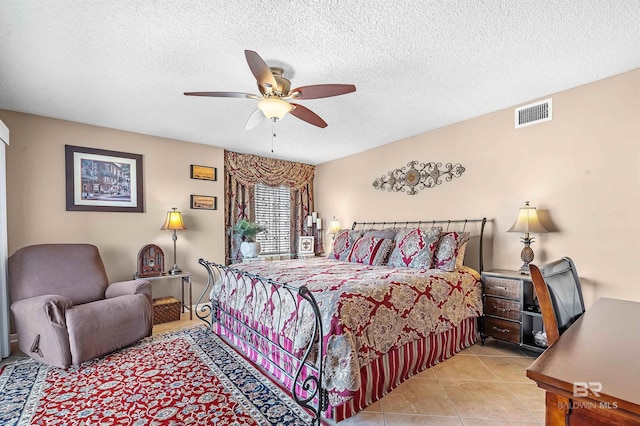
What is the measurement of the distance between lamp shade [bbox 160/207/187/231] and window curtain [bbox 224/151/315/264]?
0.90m

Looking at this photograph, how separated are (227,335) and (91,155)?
2.75m

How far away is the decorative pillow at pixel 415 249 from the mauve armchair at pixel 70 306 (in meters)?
2.70

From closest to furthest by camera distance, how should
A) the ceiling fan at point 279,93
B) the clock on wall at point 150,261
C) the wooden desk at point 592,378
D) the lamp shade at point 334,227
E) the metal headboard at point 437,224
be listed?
the wooden desk at point 592,378
the ceiling fan at point 279,93
the metal headboard at point 437,224
the clock on wall at point 150,261
the lamp shade at point 334,227

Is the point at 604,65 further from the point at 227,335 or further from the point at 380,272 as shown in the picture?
the point at 227,335

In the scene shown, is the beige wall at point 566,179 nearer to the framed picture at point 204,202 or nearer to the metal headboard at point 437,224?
the metal headboard at point 437,224

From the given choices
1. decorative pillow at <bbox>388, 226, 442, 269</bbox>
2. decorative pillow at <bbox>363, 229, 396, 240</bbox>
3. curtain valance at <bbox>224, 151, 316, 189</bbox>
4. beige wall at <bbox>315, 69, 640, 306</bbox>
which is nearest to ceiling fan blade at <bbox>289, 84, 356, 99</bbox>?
beige wall at <bbox>315, 69, 640, 306</bbox>

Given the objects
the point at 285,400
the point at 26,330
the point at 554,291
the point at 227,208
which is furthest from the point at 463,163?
the point at 26,330

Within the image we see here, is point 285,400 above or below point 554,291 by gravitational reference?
below

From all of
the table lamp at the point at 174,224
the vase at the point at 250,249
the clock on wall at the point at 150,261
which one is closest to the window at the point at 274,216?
the vase at the point at 250,249

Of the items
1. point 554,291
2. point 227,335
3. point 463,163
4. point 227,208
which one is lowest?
point 227,335

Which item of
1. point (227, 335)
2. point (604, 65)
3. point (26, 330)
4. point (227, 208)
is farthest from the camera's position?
point (227, 208)

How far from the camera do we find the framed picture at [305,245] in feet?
17.9

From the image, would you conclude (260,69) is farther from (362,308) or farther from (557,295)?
(557,295)

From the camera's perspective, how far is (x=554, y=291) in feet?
4.00
